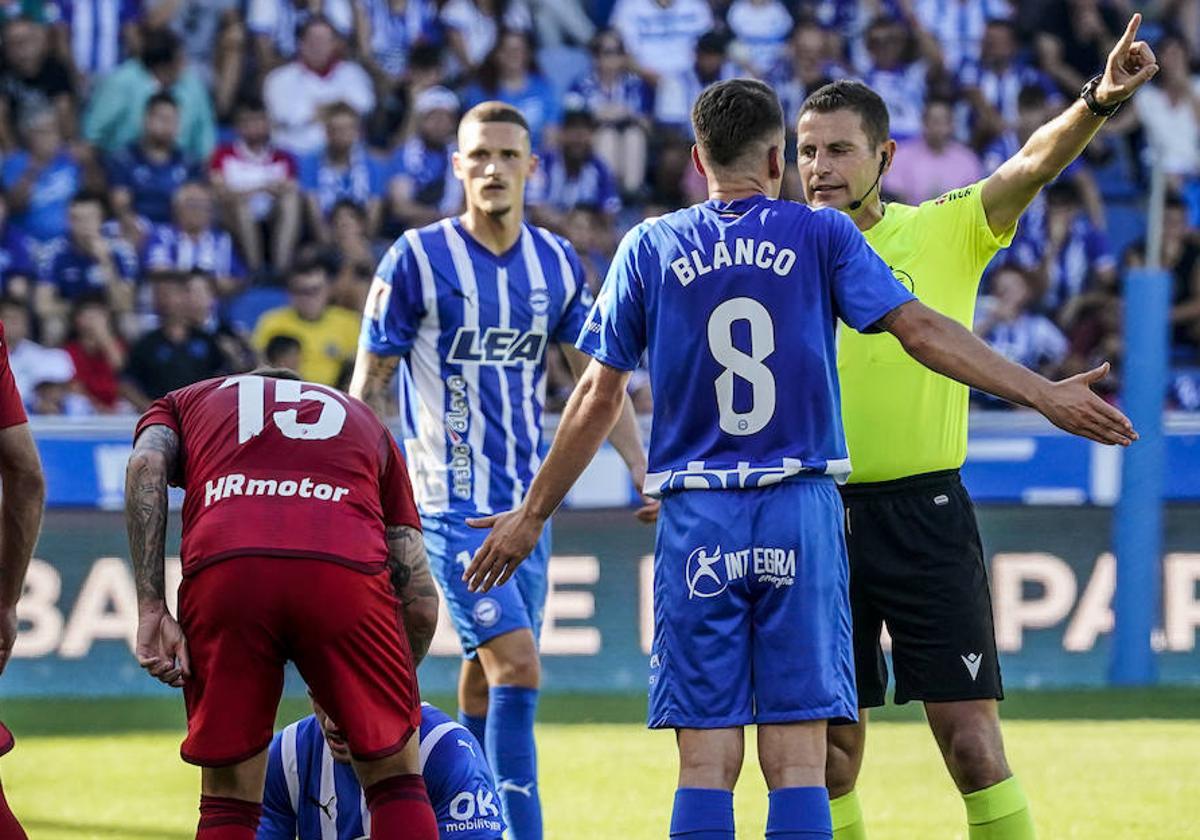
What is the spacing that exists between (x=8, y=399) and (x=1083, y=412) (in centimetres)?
278

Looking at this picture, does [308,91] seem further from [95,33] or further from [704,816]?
[704,816]

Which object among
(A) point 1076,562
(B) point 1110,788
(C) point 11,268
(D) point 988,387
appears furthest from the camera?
(C) point 11,268

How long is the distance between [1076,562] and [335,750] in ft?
23.1

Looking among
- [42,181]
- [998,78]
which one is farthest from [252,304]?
[998,78]

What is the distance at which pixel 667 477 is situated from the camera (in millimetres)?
5238

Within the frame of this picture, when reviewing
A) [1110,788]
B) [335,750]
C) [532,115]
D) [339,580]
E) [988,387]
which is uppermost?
[532,115]

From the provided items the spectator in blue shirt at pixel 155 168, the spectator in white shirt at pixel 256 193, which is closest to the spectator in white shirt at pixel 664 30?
the spectator in white shirt at pixel 256 193

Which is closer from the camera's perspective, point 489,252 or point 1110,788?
point 489,252

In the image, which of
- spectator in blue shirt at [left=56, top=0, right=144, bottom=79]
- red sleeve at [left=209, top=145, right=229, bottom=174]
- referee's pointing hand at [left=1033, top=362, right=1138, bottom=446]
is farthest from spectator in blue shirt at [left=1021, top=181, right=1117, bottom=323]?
referee's pointing hand at [left=1033, top=362, right=1138, bottom=446]

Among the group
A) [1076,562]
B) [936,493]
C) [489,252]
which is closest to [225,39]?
[1076,562]

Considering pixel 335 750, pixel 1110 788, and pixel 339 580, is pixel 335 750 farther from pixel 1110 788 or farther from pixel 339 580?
pixel 1110 788

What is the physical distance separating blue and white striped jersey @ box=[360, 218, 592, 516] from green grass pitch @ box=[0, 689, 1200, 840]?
1.40 meters

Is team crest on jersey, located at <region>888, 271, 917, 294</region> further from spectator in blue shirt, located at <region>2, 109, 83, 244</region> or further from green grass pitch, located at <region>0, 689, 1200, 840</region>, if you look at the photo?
spectator in blue shirt, located at <region>2, 109, 83, 244</region>

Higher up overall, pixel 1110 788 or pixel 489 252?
pixel 489 252
